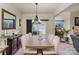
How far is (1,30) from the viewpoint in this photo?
12.0ft

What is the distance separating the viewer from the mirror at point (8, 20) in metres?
3.80

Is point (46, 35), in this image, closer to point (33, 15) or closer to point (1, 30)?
point (33, 15)

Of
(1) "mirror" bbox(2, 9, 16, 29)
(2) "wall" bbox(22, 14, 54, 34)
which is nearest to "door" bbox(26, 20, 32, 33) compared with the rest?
(2) "wall" bbox(22, 14, 54, 34)

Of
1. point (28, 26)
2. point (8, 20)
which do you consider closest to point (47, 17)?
point (28, 26)

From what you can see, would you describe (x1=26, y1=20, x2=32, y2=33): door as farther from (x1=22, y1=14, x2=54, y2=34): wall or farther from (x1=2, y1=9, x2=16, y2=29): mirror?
(x1=2, y1=9, x2=16, y2=29): mirror

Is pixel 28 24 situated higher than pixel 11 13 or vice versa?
pixel 11 13

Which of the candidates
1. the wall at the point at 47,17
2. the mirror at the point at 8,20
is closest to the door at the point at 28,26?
the wall at the point at 47,17

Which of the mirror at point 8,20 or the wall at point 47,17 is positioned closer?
the mirror at point 8,20

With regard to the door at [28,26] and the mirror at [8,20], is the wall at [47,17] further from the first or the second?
the mirror at [8,20]

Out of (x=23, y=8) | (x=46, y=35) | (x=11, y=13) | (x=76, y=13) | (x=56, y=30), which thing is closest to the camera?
(x=11, y=13)

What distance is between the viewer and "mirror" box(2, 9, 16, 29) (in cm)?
380
